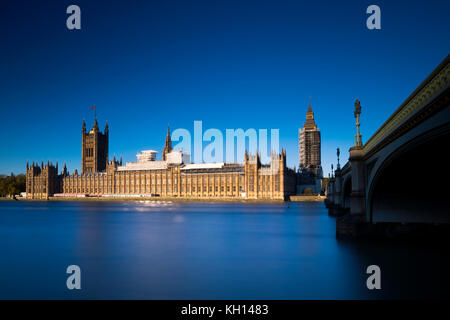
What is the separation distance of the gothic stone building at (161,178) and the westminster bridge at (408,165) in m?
107

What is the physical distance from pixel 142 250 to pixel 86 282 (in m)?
9.52

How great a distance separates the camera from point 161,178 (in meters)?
155

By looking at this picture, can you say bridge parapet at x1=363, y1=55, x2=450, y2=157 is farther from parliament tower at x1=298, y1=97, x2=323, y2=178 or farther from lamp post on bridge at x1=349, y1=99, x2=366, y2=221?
parliament tower at x1=298, y1=97, x2=323, y2=178

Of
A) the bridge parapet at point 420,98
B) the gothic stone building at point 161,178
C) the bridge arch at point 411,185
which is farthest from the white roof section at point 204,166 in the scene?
the bridge parapet at point 420,98

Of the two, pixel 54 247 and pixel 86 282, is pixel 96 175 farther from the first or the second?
pixel 86 282

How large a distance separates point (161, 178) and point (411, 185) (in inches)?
5432

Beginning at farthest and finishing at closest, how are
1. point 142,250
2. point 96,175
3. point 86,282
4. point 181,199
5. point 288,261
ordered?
point 96,175 → point 181,199 → point 142,250 → point 288,261 → point 86,282

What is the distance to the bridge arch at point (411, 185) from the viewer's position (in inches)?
649

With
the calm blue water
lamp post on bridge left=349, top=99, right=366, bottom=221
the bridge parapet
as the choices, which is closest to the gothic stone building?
the calm blue water

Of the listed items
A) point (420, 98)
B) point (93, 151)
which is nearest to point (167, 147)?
point (93, 151)

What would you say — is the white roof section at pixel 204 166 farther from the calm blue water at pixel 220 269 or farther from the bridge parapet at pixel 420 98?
the bridge parapet at pixel 420 98

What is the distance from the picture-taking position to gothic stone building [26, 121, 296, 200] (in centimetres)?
13588
